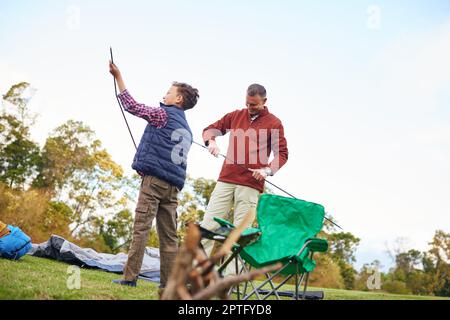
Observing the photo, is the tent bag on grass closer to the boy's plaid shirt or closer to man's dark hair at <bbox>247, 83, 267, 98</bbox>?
the boy's plaid shirt

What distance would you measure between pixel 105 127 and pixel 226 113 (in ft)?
50.9

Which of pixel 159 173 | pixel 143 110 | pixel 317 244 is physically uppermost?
pixel 143 110

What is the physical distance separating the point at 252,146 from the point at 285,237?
1.06m

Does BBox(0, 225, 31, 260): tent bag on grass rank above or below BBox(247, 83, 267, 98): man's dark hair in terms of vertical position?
below

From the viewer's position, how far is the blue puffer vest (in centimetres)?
307

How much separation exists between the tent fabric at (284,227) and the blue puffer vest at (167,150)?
0.73 metres

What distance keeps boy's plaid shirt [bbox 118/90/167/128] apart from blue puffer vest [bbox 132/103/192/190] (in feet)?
0.18

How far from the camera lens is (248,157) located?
11.7ft

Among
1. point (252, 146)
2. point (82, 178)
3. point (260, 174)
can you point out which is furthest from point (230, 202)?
point (82, 178)

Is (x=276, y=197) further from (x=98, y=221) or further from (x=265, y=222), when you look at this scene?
(x=98, y=221)

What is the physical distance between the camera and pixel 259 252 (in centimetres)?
265

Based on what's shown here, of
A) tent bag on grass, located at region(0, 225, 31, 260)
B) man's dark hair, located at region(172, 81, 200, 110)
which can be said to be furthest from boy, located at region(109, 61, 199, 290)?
tent bag on grass, located at region(0, 225, 31, 260)

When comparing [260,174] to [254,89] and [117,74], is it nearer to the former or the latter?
[254,89]
